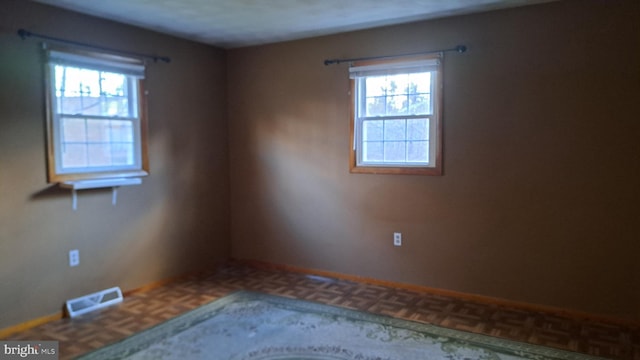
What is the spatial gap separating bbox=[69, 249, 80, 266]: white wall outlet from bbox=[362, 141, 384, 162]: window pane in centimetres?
242

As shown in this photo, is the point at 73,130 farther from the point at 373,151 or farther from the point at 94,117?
the point at 373,151

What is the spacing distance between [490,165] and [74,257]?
322 centimetres

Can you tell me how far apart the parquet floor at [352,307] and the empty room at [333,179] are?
2 cm

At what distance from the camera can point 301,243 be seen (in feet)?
14.9

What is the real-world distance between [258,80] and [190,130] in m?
0.83

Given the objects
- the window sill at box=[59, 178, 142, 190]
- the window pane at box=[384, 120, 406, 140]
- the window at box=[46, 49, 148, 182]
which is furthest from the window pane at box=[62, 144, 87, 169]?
the window pane at box=[384, 120, 406, 140]

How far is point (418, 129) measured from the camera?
3875mm

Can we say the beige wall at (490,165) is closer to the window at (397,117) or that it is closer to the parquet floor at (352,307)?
the window at (397,117)

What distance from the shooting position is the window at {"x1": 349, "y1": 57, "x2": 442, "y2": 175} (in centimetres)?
379

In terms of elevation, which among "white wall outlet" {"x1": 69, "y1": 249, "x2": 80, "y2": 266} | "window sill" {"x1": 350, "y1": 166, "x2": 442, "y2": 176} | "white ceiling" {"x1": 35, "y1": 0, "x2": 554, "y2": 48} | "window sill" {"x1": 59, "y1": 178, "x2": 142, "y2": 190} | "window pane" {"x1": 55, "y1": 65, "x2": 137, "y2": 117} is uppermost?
"white ceiling" {"x1": 35, "y1": 0, "x2": 554, "y2": 48}

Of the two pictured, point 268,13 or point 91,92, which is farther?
point 91,92

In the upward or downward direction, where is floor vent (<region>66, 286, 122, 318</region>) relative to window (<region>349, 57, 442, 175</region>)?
downward

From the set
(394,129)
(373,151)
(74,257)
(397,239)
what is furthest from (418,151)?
(74,257)

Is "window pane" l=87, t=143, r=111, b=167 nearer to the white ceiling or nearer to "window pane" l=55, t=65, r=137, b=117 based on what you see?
"window pane" l=55, t=65, r=137, b=117
